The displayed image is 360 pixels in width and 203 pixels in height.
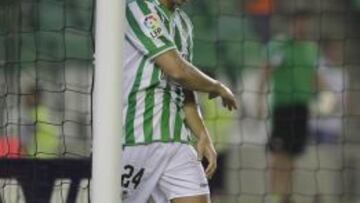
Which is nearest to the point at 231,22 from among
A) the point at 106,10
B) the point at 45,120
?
the point at 45,120

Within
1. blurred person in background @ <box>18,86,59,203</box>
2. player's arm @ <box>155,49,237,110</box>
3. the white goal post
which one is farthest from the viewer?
blurred person in background @ <box>18,86,59,203</box>

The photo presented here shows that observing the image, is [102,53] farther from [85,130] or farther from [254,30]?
[254,30]

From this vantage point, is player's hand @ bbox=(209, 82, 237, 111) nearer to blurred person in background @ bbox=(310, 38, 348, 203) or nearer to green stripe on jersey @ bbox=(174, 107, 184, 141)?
green stripe on jersey @ bbox=(174, 107, 184, 141)

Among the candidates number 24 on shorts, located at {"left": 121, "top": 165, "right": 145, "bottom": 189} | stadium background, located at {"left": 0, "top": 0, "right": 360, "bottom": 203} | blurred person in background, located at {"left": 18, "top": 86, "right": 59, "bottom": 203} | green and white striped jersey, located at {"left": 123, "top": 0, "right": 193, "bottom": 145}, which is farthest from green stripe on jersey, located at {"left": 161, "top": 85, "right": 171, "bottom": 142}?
stadium background, located at {"left": 0, "top": 0, "right": 360, "bottom": 203}

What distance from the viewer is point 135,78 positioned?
3834mm

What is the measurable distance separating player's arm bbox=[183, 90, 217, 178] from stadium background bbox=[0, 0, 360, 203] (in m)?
1.67

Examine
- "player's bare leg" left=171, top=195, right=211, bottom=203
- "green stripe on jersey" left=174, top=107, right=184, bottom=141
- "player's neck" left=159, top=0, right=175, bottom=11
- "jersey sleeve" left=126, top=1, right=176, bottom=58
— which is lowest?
"player's bare leg" left=171, top=195, right=211, bottom=203

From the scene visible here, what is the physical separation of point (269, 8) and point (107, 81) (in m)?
3.74

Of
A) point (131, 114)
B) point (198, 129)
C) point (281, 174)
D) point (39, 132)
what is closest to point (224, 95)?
point (198, 129)

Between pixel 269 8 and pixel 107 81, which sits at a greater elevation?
pixel 269 8

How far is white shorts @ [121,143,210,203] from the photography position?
3.85m

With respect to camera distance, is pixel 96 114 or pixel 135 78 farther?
pixel 135 78

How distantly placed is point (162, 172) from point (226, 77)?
260cm

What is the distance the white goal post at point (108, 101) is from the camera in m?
3.01
